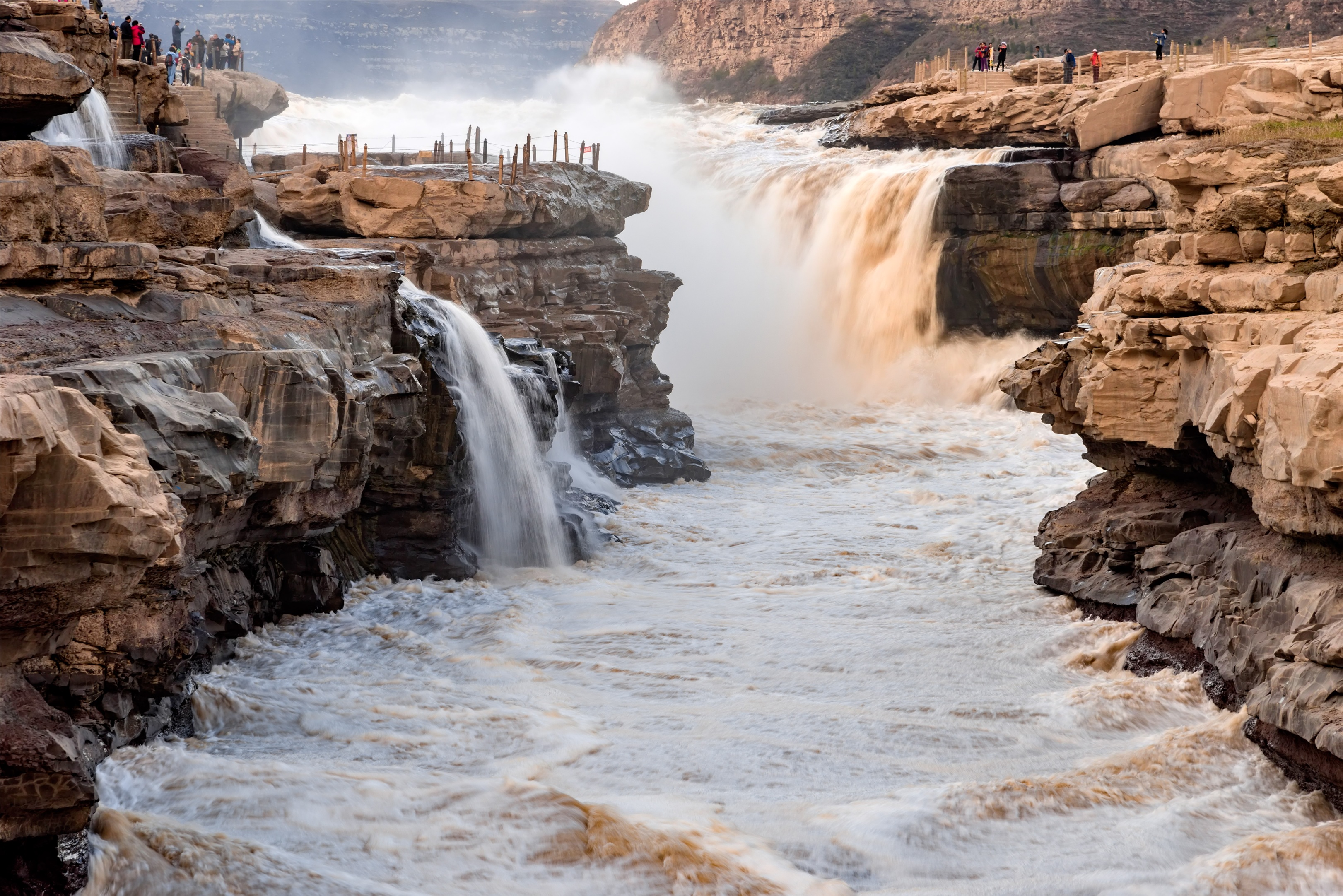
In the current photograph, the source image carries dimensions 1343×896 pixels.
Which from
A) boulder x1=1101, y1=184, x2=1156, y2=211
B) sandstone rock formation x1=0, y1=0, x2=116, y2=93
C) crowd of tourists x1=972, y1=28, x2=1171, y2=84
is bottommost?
boulder x1=1101, y1=184, x2=1156, y2=211

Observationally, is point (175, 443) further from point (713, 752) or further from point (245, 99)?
point (245, 99)

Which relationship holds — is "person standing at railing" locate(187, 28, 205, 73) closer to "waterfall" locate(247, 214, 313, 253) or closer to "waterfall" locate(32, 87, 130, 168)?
"waterfall" locate(247, 214, 313, 253)

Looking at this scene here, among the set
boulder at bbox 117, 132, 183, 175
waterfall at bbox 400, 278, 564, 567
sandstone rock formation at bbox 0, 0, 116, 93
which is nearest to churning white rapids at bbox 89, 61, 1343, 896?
waterfall at bbox 400, 278, 564, 567

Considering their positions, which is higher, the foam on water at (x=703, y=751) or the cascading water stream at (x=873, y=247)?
the cascading water stream at (x=873, y=247)

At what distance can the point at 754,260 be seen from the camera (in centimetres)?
3066

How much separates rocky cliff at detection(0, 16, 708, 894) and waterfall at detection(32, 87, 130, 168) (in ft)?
0.86

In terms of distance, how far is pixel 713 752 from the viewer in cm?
952

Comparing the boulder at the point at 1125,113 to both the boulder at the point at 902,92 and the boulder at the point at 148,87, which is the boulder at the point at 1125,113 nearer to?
the boulder at the point at 902,92

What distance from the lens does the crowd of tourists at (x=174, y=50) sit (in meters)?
21.4

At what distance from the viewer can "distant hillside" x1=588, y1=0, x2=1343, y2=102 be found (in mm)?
49281

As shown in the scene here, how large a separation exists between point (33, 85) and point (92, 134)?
541 cm

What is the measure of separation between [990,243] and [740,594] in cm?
1417

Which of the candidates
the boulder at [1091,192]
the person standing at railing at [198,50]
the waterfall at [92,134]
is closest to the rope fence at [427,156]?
the person standing at railing at [198,50]

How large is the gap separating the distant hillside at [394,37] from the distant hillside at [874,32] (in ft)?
82.2
